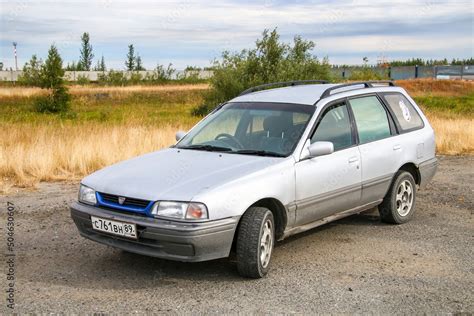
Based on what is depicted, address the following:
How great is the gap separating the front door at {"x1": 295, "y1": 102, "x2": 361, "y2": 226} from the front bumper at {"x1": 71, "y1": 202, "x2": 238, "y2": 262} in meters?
0.97

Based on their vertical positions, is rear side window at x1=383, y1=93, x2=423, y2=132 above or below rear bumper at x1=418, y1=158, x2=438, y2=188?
above

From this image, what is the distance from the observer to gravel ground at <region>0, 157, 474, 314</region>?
14.4ft

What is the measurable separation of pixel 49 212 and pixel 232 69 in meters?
17.3

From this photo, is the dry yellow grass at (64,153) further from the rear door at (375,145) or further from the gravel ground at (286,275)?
the rear door at (375,145)

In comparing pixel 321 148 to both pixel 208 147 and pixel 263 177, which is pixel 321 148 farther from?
pixel 208 147

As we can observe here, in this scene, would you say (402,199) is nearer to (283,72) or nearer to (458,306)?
(458,306)

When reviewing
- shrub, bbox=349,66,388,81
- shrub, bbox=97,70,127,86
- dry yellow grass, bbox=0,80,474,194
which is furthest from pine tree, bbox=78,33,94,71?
dry yellow grass, bbox=0,80,474,194

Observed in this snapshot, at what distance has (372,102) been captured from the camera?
22.3 feet

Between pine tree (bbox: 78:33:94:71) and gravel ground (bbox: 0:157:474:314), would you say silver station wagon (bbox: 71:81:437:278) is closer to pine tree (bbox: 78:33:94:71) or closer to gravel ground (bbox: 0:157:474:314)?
gravel ground (bbox: 0:157:474:314)

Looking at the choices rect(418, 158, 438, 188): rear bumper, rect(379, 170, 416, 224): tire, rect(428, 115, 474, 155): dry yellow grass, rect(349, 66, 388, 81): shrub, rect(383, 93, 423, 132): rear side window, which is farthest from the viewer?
rect(349, 66, 388, 81): shrub

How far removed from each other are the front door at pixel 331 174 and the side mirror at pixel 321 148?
0.38ft

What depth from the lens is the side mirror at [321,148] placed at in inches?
214

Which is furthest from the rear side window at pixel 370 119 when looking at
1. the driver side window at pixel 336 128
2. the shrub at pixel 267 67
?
the shrub at pixel 267 67

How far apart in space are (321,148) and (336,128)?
726 millimetres
